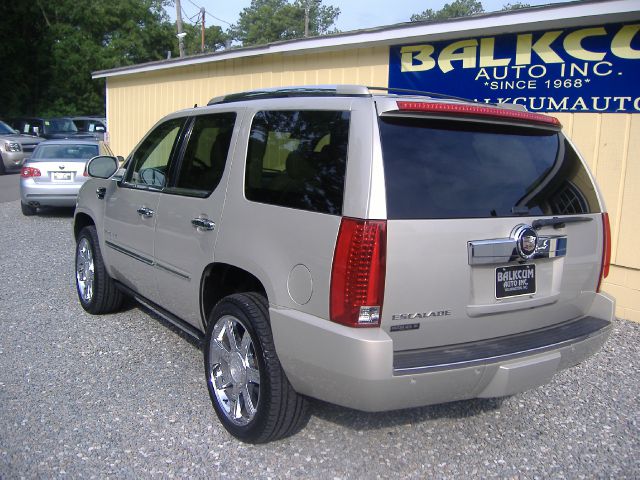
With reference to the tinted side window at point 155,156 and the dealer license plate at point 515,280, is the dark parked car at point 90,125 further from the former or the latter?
the dealer license plate at point 515,280

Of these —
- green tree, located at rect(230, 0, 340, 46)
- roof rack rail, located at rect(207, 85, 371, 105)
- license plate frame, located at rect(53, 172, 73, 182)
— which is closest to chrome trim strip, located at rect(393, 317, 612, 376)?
roof rack rail, located at rect(207, 85, 371, 105)

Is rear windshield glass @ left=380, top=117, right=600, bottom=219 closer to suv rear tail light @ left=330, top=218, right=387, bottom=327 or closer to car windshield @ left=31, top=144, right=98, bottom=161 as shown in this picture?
suv rear tail light @ left=330, top=218, right=387, bottom=327

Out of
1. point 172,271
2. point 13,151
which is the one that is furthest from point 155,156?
point 13,151

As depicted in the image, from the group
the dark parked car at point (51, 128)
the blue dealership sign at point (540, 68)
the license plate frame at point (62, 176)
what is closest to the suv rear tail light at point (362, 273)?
the blue dealership sign at point (540, 68)

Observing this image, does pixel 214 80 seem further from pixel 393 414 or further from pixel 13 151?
pixel 13 151

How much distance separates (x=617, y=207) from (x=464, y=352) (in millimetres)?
3784

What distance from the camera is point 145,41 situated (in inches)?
1502

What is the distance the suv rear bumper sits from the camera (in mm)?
2820

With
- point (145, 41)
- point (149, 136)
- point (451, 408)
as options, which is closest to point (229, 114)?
point (149, 136)

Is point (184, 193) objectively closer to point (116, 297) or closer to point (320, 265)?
point (320, 265)

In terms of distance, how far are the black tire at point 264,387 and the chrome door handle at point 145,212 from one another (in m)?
1.27

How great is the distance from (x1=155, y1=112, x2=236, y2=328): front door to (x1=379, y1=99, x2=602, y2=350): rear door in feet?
4.22

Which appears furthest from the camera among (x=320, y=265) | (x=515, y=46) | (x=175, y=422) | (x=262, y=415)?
(x=515, y=46)

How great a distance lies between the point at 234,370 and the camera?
3.63 metres
